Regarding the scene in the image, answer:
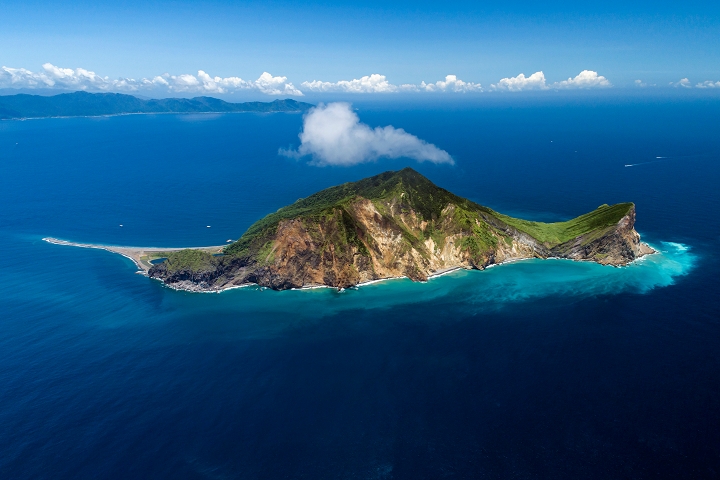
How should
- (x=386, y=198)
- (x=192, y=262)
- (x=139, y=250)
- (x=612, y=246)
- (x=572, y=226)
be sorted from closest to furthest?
1. (x=192, y=262)
2. (x=612, y=246)
3. (x=386, y=198)
4. (x=572, y=226)
5. (x=139, y=250)

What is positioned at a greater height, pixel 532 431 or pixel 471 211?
pixel 471 211

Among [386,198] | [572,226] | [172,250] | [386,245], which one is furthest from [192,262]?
[572,226]

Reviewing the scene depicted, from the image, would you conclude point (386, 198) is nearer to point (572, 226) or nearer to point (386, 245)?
point (386, 245)

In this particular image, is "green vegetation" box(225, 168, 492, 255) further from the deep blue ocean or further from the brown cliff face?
the brown cliff face

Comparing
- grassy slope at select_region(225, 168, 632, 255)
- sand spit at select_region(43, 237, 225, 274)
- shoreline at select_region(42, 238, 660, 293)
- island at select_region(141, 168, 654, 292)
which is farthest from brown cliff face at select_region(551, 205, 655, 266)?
sand spit at select_region(43, 237, 225, 274)

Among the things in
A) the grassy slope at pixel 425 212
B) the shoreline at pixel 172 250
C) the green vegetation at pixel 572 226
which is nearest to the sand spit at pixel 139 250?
the shoreline at pixel 172 250

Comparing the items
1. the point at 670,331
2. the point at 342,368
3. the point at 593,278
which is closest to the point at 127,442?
the point at 342,368

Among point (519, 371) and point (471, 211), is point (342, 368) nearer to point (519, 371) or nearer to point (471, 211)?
point (519, 371)
